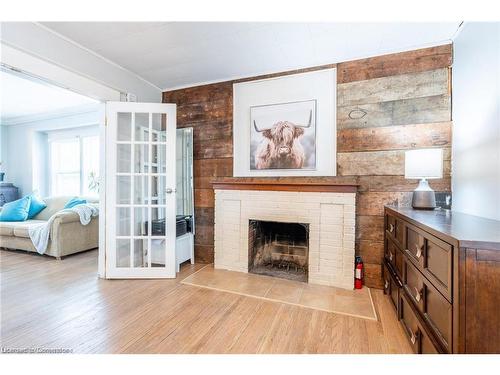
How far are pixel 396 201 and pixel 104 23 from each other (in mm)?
3028

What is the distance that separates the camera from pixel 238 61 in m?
2.50

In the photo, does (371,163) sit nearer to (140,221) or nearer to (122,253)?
(140,221)

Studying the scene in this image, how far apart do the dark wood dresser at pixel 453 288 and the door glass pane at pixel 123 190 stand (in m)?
2.70

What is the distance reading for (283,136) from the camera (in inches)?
105

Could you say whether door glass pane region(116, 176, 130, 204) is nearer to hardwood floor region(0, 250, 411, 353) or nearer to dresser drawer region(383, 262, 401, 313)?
hardwood floor region(0, 250, 411, 353)

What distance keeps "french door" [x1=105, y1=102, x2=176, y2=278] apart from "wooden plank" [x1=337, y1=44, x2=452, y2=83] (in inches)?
76.0

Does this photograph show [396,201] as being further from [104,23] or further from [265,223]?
[104,23]

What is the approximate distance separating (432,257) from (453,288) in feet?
0.77

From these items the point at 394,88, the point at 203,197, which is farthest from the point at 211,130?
the point at 394,88

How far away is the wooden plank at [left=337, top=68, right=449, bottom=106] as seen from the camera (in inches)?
84.4

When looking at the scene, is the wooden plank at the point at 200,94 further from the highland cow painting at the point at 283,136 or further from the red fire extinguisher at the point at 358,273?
the red fire extinguisher at the point at 358,273

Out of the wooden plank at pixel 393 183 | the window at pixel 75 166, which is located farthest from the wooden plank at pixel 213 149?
the window at pixel 75 166

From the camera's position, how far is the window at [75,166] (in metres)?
4.77
